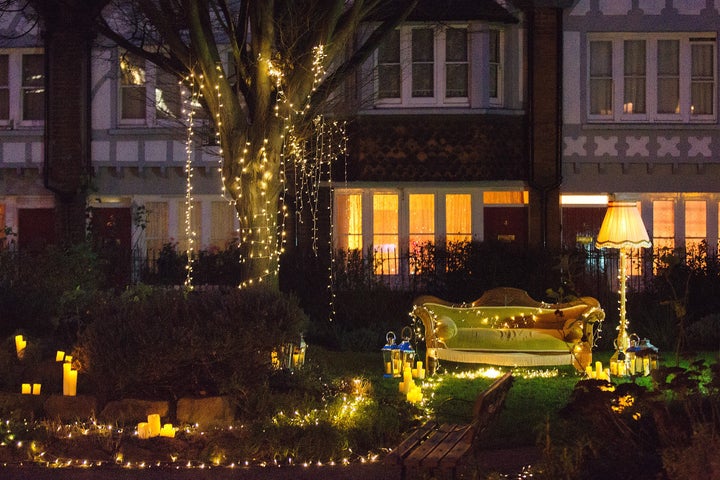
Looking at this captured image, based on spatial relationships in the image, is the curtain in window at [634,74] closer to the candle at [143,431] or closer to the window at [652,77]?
the window at [652,77]

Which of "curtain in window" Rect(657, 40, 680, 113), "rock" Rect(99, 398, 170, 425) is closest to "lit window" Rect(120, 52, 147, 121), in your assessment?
"curtain in window" Rect(657, 40, 680, 113)

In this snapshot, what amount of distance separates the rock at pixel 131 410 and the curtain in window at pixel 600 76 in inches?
639

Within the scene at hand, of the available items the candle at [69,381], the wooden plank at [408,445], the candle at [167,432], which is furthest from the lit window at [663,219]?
the candle at [167,432]

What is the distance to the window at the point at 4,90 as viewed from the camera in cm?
2406

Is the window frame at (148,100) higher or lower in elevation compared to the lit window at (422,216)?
higher

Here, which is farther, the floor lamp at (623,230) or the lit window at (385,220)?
the lit window at (385,220)

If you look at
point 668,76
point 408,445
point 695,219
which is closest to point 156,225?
point 668,76

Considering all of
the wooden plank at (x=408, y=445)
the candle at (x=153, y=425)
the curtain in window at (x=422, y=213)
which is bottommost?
the candle at (x=153, y=425)

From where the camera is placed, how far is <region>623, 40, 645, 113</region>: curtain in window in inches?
922

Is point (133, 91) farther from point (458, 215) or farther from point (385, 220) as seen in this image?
point (458, 215)

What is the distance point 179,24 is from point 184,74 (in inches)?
27.9

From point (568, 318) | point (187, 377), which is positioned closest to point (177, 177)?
point (568, 318)

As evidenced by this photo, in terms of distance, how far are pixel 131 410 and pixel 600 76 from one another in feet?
54.6

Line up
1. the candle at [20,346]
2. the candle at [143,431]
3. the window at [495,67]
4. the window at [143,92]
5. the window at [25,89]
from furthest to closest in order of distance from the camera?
the window at [25,89] → the window at [143,92] → the window at [495,67] → the candle at [20,346] → the candle at [143,431]
